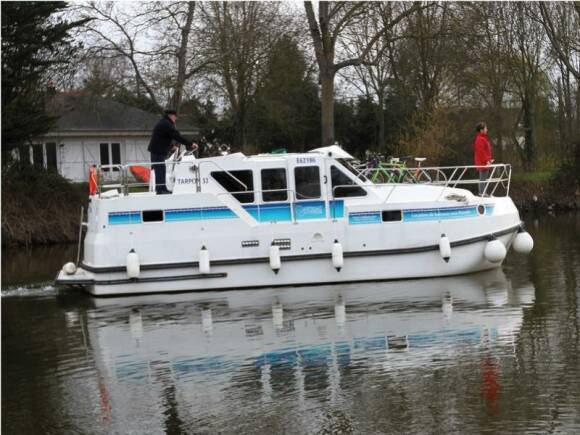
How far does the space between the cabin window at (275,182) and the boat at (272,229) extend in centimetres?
2

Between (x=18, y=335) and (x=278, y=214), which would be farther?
(x=278, y=214)

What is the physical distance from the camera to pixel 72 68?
34.1m

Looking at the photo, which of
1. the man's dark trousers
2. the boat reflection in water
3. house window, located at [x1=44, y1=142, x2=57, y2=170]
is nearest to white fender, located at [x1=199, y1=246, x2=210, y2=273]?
the boat reflection in water

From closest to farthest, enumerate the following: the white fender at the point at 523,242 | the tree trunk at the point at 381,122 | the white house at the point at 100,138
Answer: the white fender at the point at 523,242, the tree trunk at the point at 381,122, the white house at the point at 100,138

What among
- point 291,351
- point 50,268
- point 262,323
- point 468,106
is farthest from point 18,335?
point 468,106

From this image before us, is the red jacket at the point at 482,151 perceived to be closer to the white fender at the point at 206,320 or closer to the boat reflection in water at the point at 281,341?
the boat reflection in water at the point at 281,341

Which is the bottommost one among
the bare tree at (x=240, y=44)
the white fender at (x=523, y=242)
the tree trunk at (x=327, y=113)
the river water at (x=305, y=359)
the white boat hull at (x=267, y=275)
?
the river water at (x=305, y=359)

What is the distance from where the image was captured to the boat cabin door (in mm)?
16609

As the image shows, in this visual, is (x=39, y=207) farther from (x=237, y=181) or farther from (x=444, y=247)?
(x=444, y=247)

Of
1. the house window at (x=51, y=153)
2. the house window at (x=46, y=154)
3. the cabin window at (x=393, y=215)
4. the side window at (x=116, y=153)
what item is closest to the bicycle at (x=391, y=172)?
the cabin window at (x=393, y=215)

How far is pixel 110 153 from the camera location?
1984 inches

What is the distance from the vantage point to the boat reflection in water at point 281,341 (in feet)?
31.8

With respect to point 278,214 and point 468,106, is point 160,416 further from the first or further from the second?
point 468,106

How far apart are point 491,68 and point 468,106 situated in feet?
6.51
